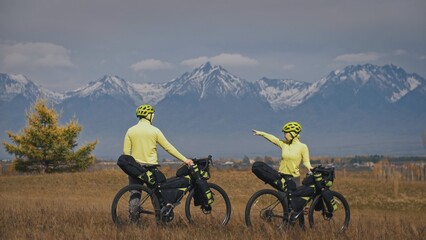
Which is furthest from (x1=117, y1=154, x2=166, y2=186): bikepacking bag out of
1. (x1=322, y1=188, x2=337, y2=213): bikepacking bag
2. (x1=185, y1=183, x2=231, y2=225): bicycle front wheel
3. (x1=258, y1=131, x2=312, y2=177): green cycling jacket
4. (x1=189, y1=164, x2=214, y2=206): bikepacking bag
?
(x1=322, y1=188, x2=337, y2=213): bikepacking bag

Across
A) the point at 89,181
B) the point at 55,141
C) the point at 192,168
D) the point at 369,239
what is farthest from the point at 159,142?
the point at 55,141

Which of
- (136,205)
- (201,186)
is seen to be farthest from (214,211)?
(136,205)

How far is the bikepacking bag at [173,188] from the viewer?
13039 millimetres

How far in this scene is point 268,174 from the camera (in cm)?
1315

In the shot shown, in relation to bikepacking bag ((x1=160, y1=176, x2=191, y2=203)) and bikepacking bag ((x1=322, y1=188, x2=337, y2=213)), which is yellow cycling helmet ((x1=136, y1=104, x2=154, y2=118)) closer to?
bikepacking bag ((x1=160, y1=176, x2=191, y2=203))

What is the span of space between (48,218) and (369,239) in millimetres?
6602

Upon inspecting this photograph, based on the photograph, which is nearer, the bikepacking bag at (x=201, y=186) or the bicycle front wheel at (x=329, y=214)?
the bicycle front wheel at (x=329, y=214)

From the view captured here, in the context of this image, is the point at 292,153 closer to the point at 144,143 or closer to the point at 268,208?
the point at 268,208

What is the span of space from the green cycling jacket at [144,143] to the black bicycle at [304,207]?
177 cm

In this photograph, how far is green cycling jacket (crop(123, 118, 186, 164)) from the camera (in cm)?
1306

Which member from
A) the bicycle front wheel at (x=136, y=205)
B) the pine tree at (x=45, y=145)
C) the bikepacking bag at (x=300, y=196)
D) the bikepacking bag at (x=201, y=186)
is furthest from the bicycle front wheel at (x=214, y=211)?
the pine tree at (x=45, y=145)

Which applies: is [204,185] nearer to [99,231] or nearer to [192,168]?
[192,168]

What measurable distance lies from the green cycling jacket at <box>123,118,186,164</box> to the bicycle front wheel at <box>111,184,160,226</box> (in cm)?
62

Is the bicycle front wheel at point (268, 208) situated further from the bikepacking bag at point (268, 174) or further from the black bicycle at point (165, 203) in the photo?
the black bicycle at point (165, 203)
